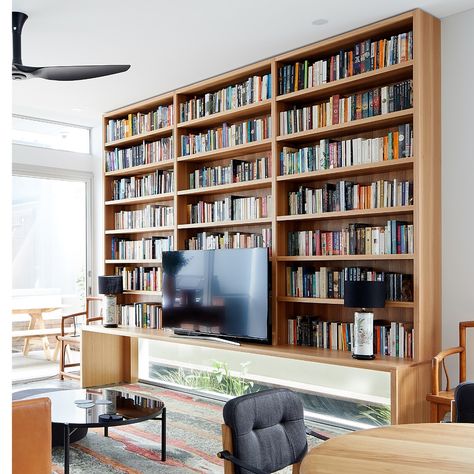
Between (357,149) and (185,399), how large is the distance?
2.81 meters

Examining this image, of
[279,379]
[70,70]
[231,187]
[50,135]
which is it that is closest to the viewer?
[70,70]

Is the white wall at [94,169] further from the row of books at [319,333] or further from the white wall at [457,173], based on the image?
the white wall at [457,173]

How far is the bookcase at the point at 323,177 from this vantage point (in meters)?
4.06

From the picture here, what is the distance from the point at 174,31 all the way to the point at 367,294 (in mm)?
2295

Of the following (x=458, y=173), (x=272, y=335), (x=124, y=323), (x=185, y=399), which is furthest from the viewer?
(x=124, y=323)

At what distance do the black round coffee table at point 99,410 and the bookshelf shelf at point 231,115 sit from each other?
2467mm

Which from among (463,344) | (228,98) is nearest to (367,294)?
(463,344)

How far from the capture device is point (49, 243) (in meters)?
6.84

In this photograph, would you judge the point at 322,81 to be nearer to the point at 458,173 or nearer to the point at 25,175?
the point at 458,173

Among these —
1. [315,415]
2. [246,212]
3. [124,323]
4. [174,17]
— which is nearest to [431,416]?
[315,415]

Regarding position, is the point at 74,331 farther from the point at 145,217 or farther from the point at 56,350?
the point at 145,217

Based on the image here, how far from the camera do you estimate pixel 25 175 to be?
668 centimetres

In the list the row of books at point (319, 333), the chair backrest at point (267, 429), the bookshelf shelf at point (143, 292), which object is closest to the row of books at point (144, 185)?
the bookshelf shelf at point (143, 292)

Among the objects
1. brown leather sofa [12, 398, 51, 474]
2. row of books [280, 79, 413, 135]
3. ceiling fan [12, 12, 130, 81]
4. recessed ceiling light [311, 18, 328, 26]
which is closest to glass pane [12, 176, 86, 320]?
ceiling fan [12, 12, 130, 81]
